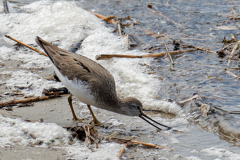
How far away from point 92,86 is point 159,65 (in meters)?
2.21

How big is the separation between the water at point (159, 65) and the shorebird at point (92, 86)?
0.25m

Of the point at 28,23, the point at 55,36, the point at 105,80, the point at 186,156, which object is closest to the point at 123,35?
the point at 55,36

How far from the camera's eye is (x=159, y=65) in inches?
223

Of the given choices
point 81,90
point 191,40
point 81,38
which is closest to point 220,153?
point 81,90

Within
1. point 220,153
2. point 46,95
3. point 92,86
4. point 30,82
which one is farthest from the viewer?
point 30,82

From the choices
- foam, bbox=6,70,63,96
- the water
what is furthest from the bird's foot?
foam, bbox=6,70,63,96

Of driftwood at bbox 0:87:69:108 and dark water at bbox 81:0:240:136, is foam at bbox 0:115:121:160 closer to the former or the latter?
driftwood at bbox 0:87:69:108

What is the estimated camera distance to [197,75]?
17.2ft

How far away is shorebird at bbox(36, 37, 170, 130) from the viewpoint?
3783mm

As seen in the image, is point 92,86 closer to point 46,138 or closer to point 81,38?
point 46,138

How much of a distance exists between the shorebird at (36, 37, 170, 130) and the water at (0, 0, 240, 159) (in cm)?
25

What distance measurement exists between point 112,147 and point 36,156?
82cm

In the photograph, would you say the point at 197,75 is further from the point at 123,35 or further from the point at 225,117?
the point at 123,35

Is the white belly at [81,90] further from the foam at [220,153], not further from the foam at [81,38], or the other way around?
the foam at [220,153]
